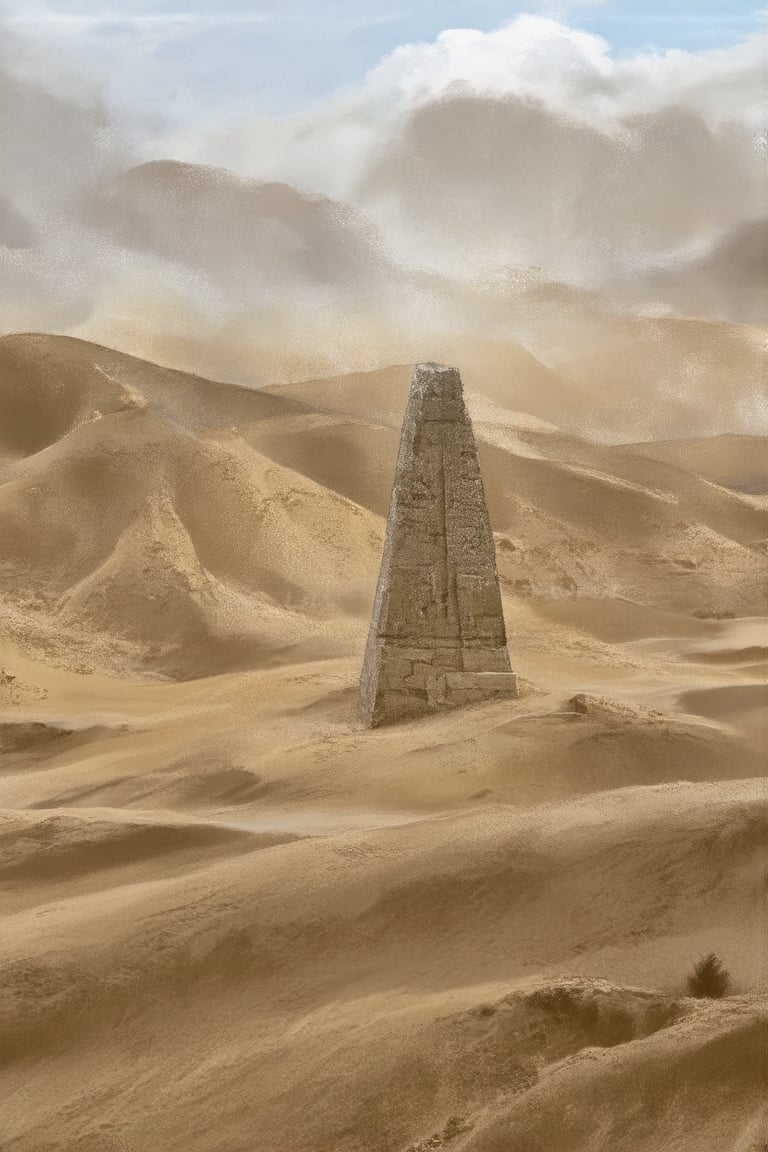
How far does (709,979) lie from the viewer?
Answer: 477 centimetres

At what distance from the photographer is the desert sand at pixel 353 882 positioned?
432 cm

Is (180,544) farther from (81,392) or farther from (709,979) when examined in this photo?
(709,979)

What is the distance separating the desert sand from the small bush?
5 cm

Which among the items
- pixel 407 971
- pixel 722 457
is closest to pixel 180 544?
pixel 407 971

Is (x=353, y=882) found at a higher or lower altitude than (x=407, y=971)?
higher

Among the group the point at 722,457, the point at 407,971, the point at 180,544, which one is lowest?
the point at 407,971

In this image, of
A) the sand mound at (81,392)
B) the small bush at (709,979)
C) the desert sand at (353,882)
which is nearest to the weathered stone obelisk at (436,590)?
the desert sand at (353,882)

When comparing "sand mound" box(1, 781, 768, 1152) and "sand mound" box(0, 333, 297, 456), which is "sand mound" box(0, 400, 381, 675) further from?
"sand mound" box(1, 781, 768, 1152)

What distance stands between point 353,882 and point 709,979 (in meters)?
1.52

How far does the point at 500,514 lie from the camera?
1792cm

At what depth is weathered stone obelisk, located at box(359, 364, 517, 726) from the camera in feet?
28.0

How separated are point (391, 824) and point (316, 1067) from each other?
1956 millimetres

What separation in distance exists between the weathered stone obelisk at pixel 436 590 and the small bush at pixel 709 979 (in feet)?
12.5

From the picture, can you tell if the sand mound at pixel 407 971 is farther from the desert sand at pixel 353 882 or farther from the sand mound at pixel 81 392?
the sand mound at pixel 81 392
